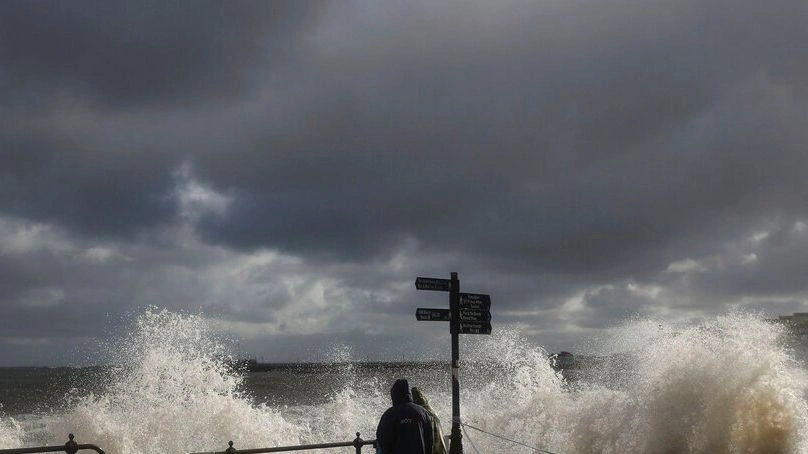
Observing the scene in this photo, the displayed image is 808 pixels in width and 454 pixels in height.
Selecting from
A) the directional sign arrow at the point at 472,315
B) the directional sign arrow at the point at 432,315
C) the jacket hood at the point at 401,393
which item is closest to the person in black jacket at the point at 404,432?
the jacket hood at the point at 401,393

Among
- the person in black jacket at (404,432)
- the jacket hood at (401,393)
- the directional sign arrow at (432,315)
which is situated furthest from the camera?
the directional sign arrow at (432,315)

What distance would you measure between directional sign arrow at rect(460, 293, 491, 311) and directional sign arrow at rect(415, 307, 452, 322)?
29cm

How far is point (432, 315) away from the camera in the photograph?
34.6 ft

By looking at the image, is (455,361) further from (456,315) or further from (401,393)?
(401,393)

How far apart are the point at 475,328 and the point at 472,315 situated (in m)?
0.20

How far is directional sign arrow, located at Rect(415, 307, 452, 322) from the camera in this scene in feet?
34.1

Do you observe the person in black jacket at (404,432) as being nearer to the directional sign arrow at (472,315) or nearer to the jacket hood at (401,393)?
the jacket hood at (401,393)

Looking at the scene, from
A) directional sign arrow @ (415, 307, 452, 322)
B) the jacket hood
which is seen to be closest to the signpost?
directional sign arrow @ (415, 307, 452, 322)

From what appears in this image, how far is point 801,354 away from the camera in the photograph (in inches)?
3565

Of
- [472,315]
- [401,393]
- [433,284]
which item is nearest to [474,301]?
[472,315]

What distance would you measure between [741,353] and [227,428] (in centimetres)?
1268

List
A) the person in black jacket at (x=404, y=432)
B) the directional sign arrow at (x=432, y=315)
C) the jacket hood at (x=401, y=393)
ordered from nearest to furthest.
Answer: the person in black jacket at (x=404, y=432) < the jacket hood at (x=401, y=393) < the directional sign arrow at (x=432, y=315)

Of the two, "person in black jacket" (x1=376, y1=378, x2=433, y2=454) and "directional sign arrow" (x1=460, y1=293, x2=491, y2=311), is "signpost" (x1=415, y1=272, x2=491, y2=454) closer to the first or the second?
"directional sign arrow" (x1=460, y1=293, x2=491, y2=311)

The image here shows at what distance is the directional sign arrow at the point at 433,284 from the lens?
10.6 metres
